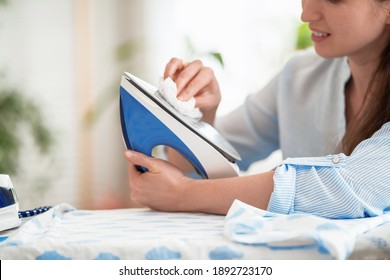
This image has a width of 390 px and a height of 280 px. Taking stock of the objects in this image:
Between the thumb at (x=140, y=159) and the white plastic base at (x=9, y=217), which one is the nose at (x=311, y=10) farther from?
the white plastic base at (x=9, y=217)

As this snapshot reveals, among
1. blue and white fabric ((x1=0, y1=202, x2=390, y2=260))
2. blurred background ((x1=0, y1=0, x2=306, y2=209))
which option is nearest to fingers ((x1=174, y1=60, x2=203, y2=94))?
blue and white fabric ((x1=0, y1=202, x2=390, y2=260))

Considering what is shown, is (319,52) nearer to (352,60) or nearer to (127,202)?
(352,60)

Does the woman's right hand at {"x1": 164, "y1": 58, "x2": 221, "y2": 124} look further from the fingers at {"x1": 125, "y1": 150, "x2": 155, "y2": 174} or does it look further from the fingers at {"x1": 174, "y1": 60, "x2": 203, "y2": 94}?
the fingers at {"x1": 125, "y1": 150, "x2": 155, "y2": 174}

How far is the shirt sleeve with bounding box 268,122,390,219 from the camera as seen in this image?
2.98 feet

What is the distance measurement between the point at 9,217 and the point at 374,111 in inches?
28.8

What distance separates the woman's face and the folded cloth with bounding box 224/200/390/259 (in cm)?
48

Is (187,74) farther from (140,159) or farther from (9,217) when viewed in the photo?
(9,217)

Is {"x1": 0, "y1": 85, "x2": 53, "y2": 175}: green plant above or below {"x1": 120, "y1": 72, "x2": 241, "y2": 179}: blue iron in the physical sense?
below

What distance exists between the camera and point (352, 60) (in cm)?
129

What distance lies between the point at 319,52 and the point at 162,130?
0.43m

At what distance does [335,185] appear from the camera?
35.9 inches

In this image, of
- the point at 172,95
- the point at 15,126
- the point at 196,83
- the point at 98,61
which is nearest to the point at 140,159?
the point at 172,95
